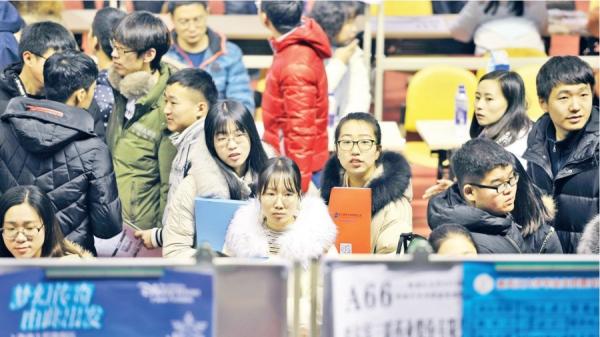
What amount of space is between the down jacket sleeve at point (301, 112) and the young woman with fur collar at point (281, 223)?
173 centimetres

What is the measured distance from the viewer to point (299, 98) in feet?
20.5

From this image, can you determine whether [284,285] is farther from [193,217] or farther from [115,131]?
[115,131]

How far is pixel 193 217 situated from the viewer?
4953 mm

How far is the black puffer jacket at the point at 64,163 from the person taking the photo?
15.9ft

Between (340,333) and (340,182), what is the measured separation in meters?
2.32

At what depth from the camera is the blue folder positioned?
472 centimetres

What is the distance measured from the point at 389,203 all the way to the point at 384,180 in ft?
0.35

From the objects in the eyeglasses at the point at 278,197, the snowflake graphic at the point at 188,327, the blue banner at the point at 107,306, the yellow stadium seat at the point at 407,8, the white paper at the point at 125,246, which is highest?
the yellow stadium seat at the point at 407,8

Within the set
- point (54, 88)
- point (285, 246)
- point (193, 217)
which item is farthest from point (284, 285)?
point (54, 88)

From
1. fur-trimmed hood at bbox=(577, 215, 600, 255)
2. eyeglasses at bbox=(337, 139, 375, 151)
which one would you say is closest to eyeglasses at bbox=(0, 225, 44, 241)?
eyeglasses at bbox=(337, 139, 375, 151)

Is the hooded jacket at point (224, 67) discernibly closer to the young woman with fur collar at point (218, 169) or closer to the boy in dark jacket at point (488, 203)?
the young woman with fur collar at point (218, 169)

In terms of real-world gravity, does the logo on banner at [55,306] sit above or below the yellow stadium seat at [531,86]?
below

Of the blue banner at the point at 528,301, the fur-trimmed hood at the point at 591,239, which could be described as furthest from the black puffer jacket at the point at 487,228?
the blue banner at the point at 528,301

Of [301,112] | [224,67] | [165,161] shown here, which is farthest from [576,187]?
[224,67]
